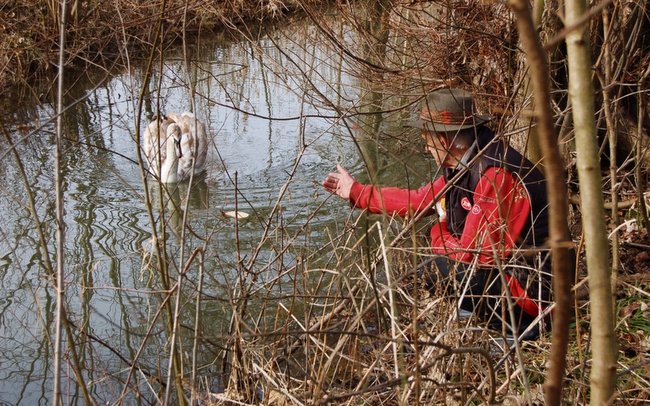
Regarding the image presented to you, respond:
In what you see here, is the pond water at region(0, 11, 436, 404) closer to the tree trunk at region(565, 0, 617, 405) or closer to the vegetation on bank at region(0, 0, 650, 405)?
the vegetation on bank at region(0, 0, 650, 405)

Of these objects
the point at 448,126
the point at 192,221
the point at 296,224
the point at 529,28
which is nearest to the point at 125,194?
the point at 192,221

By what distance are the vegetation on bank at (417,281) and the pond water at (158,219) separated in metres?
0.22

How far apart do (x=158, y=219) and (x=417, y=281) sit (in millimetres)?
1040

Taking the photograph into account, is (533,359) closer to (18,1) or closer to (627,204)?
(627,204)

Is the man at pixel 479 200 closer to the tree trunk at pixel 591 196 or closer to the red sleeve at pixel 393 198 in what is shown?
the red sleeve at pixel 393 198

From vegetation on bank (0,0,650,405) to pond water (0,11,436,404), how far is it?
0.71 ft

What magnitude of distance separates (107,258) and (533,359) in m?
3.68

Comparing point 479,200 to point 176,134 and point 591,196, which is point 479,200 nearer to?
point 591,196

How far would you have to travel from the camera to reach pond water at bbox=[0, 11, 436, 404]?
3.28m

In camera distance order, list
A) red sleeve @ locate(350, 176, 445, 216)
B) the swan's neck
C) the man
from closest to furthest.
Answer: the man
red sleeve @ locate(350, 176, 445, 216)
the swan's neck

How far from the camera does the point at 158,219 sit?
291 centimetres

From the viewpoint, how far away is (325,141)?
911 centimetres

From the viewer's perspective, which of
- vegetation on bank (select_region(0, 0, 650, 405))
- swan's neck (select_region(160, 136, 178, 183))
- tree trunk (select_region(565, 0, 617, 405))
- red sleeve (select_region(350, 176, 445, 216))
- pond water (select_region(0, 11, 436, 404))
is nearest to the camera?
tree trunk (select_region(565, 0, 617, 405))

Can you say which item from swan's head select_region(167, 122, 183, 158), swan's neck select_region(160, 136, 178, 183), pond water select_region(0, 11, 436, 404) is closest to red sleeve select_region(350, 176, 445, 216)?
pond water select_region(0, 11, 436, 404)
